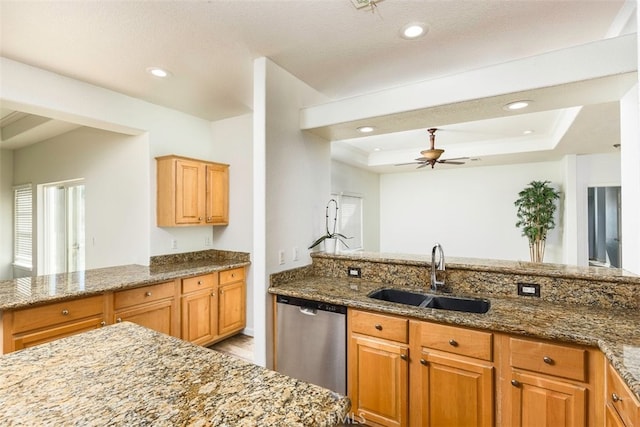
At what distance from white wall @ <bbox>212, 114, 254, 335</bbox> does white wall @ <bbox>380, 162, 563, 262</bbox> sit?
4.41m

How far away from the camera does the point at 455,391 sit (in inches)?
69.1

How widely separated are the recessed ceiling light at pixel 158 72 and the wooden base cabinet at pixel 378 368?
2.43 metres

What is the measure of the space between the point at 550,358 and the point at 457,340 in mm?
419

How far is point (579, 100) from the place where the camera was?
215 centimetres

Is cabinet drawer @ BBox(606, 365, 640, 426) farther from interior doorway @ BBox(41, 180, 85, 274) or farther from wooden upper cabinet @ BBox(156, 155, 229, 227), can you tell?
interior doorway @ BBox(41, 180, 85, 274)

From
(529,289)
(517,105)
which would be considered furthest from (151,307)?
(517,105)

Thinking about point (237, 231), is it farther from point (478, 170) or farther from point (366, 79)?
point (478, 170)

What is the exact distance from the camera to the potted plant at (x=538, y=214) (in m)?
5.52

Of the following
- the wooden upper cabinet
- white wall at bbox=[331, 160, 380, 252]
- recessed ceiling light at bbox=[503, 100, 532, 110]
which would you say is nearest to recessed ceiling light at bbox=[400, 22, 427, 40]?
recessed ceiling light at bbox=[503, 100, 532, 110]

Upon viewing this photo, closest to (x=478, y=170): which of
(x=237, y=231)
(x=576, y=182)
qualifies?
(x=576, y=182)

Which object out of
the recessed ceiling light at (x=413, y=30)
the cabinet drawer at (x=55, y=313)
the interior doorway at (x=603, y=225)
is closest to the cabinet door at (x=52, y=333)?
the cabinet drawer at (x=55, y=313)

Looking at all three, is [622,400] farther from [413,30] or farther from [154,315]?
[154,315]

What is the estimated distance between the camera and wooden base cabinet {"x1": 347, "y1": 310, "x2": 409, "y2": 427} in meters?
1.90

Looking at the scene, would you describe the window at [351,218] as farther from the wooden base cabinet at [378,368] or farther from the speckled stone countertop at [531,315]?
the wooden base cabinet at [378,368]
